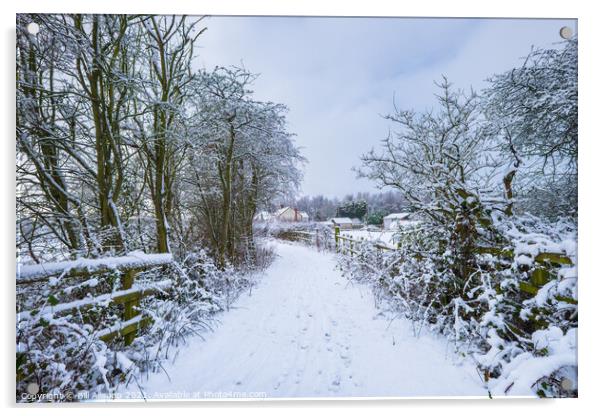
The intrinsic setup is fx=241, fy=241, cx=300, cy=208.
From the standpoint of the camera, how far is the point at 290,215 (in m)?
4.74

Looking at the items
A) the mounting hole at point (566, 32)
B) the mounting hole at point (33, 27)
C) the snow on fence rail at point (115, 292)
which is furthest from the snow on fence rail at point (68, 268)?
the mounting hole at point (566, 32)

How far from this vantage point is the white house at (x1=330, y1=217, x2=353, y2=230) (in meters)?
3.03

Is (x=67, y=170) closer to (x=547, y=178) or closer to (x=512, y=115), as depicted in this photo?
(x=512, y=115)

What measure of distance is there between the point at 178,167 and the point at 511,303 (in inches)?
155

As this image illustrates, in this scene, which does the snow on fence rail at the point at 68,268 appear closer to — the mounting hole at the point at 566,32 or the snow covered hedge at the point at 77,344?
the snow covered hedge at the point at 77,344

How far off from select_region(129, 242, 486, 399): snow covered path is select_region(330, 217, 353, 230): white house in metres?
1.06

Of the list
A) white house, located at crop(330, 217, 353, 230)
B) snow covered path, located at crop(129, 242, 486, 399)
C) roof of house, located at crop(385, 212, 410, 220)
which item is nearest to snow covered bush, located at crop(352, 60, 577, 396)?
roof of house, located at crop(385, 212, 410, 220)

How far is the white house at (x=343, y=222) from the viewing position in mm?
3026

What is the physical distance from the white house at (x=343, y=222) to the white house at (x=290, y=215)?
2.36 feet

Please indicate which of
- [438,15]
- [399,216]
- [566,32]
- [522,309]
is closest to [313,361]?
[522,309]

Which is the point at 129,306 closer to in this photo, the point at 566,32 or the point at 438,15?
the point at 438,15

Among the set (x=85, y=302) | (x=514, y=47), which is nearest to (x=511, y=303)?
(x=514, y=47)

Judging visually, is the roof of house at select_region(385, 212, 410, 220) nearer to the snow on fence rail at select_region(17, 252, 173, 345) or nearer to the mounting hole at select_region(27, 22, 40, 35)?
the snow on fence rail at select_region(17, 252, 173, 345)

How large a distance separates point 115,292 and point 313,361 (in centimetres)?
163
